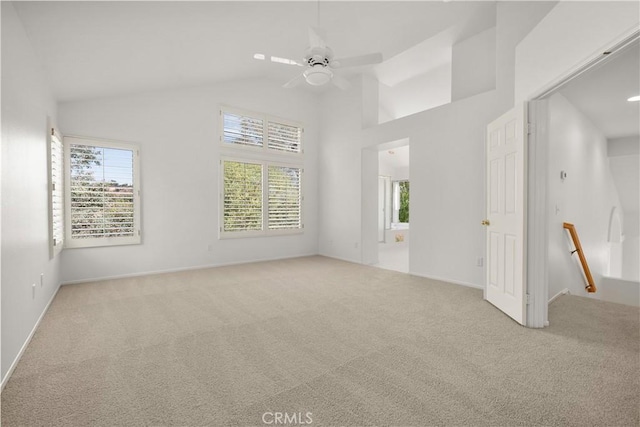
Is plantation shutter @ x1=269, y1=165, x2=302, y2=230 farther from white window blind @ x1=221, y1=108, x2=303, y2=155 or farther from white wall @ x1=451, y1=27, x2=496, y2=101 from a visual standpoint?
white wall @ x1=451, y1=27, x2=496, y2=101

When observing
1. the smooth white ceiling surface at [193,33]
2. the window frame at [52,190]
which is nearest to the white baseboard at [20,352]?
the window frame at [52,190]

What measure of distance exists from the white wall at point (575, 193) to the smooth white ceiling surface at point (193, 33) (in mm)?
1949

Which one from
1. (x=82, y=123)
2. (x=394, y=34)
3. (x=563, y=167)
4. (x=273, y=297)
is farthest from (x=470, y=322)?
(x=82, y=123)

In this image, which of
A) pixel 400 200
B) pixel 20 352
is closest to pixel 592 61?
pixel 20 352

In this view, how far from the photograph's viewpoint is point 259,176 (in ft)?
20.4

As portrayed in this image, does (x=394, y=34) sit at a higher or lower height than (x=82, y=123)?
higher

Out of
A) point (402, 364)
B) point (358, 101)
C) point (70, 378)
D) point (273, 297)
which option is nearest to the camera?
point (70, 378)

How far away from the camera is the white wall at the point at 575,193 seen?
12.5 ft

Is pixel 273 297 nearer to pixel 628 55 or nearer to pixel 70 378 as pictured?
pixel 70 378

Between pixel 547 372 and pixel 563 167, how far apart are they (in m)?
3.14

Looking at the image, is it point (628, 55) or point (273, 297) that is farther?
point (273, 297)

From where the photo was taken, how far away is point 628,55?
3.05 metres

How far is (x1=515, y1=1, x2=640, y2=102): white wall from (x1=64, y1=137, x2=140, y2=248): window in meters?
5.51

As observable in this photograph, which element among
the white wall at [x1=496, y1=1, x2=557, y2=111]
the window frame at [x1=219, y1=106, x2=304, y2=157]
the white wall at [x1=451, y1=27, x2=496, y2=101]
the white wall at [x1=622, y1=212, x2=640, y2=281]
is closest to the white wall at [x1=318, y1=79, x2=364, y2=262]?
the window frame at [x1=219, y1=106, x2=304, y2=157]
